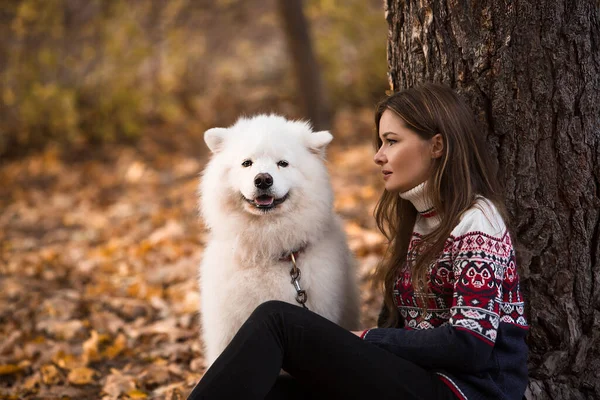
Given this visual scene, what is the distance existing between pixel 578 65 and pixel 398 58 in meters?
0.83

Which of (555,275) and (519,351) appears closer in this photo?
(519,351)

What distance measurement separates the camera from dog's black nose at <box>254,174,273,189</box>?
2.76 meters

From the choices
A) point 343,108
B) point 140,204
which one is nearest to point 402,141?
point 140,204

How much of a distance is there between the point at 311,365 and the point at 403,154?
96cm

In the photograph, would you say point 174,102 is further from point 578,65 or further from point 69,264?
point 578,65

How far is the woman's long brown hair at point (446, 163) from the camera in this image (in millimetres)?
2377

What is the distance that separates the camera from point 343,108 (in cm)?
1051

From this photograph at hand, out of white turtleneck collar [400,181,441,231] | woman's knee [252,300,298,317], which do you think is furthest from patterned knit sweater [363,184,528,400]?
woman's knee [252,300,298,317]

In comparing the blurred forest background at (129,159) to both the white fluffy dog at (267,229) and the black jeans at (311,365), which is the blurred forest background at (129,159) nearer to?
the white fluffy dog at (267,229)

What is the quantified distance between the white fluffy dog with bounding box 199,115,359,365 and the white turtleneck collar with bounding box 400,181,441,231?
1.81 ft

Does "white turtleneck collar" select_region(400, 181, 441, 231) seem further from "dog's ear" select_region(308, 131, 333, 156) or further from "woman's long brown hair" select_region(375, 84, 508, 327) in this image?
"dog's ear" select_region(308, 131, 333, 156)

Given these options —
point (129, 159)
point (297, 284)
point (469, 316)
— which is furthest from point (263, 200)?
point (129, 159)

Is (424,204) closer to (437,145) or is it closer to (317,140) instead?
(437,145)

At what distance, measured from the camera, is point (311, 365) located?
7.43 feet
